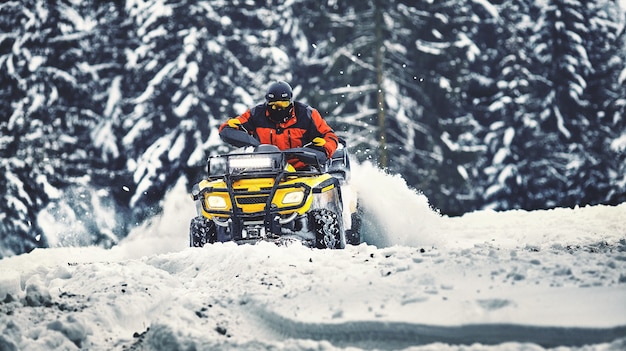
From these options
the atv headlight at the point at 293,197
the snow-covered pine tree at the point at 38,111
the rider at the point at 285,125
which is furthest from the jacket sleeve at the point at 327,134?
the snow-covered pine tree at the point at 38,111

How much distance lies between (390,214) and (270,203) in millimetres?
3327

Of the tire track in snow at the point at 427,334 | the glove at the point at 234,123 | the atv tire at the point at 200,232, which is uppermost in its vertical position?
the tire track in snow at the point at 427,334

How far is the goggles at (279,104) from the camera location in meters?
10.5

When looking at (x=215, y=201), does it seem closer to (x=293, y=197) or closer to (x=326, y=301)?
(x=293, y=197)

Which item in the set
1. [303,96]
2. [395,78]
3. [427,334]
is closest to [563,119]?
[395,78]

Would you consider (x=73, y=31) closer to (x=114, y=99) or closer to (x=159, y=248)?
(x=114, y=99)

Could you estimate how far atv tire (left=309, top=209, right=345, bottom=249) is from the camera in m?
9.21

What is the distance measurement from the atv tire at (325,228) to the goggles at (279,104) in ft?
6.00

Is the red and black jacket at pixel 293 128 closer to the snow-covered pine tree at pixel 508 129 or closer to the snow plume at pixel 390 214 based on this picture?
the snow plume at pixel 390 214

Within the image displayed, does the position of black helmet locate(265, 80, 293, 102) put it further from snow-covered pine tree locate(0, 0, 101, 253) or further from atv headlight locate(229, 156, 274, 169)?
snow-covered pine tree locate(0, 0, 101, 253)

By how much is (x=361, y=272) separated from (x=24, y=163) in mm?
21606

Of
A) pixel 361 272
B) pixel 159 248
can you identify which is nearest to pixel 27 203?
pixel 159 248

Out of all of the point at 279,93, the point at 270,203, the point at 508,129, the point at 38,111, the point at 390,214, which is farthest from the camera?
the point at 508,129

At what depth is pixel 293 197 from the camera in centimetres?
927
